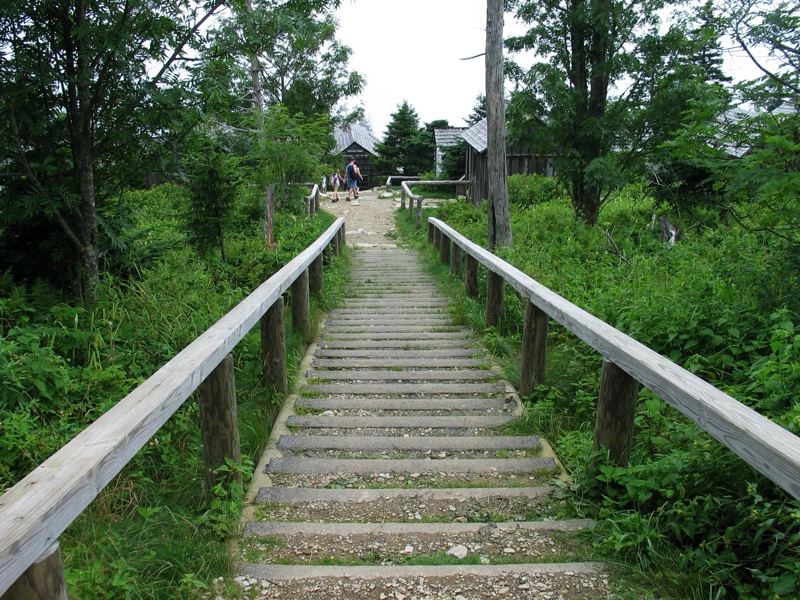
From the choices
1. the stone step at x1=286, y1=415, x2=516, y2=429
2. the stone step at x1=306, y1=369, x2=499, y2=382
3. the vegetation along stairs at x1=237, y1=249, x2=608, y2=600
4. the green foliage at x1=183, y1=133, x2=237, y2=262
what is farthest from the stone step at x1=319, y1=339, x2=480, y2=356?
the green foliage at x1=183, y1=133, x2=237, y2=262

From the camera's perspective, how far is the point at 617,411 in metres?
2.61

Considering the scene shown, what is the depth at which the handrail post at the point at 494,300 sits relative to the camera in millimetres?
5520

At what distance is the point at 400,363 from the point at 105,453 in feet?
11.6

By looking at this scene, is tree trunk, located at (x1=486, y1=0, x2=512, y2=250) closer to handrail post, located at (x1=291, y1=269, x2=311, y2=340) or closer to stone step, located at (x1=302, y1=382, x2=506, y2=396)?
handrail post, located at (x1=291, y1=269, x2=311, y2=340)

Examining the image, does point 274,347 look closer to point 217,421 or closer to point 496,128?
point 217,421

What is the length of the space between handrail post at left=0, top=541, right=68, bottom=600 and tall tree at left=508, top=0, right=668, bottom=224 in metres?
9.39

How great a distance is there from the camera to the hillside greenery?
2047mm

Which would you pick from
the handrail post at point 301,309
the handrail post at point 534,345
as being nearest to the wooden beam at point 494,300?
the handrail post at point 534,345

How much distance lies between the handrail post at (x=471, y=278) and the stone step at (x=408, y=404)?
9.36 ft

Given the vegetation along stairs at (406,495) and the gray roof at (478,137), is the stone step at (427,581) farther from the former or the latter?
the gray roof at (478,137)

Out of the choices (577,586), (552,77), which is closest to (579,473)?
(577,586)

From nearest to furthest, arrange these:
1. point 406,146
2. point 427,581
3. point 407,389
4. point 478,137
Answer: point 427,581, point 407,389, point 478,137, point 406,146

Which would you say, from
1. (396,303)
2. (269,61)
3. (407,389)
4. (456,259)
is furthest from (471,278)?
(269,61)

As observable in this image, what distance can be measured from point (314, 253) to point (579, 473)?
3.91m
